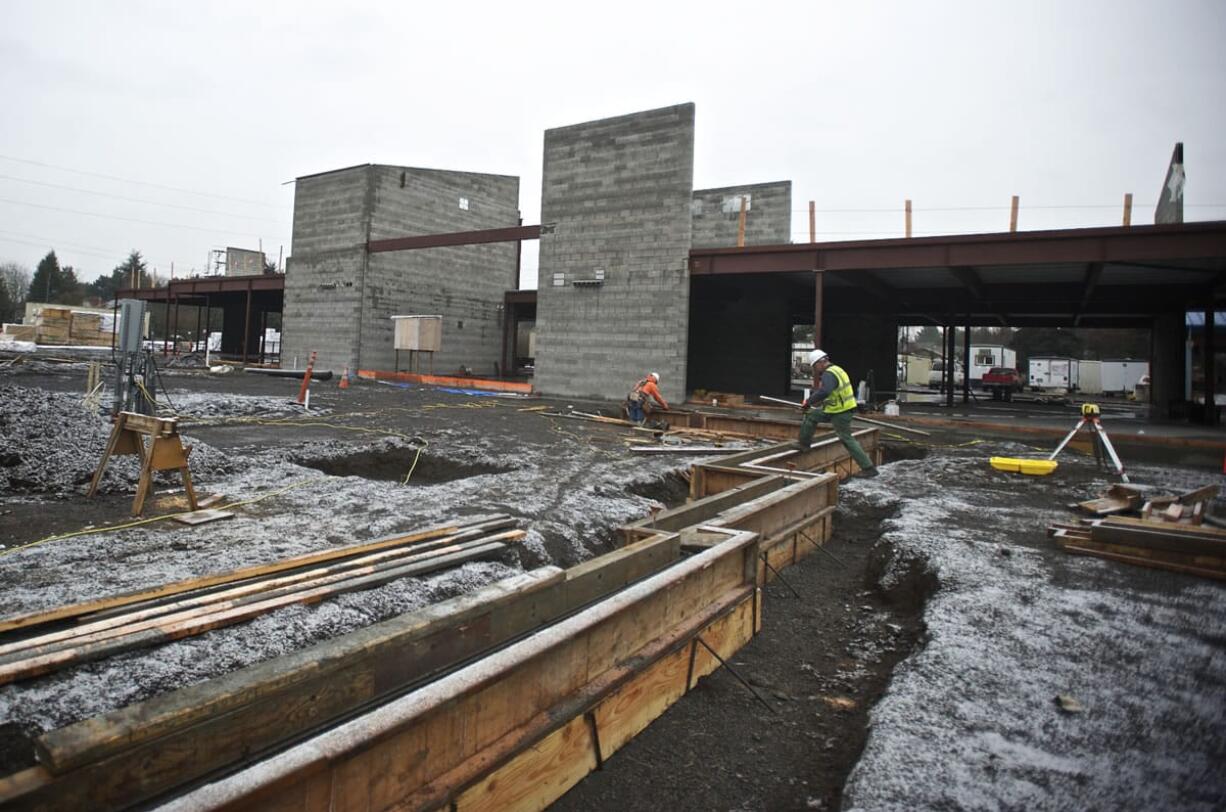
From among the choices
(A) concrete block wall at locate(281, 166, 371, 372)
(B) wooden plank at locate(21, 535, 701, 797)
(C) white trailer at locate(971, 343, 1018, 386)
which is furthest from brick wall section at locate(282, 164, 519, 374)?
(C) white trailer at locate(971, 343, 1018, 386)

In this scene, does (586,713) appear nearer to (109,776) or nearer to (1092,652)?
(109,776)

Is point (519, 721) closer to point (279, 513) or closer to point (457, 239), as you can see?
point (279, 513)

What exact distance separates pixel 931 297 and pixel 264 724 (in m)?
24.2

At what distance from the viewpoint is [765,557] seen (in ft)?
19.1

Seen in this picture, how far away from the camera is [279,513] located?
6410mm

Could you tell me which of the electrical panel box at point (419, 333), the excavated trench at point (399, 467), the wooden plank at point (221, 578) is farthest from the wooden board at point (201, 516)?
the electrical panel box at point (419, 333)

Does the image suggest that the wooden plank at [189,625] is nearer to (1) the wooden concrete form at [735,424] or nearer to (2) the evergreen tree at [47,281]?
(1) the wooden concrete form at [735,424]

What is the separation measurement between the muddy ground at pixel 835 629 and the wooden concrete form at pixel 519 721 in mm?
205

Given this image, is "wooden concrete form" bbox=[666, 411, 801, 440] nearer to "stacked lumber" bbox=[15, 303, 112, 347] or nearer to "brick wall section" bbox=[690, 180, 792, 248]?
"brick wall section" bbox=[690, 180, 792, 248]

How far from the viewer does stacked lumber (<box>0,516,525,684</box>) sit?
11.0 feet

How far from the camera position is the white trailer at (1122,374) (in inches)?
1612

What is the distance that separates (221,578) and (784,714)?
3560 millimetres

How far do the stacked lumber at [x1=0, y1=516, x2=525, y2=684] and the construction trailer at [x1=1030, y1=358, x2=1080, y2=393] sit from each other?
4546 centimetres

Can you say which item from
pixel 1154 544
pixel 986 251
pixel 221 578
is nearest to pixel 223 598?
pixel 221 578
